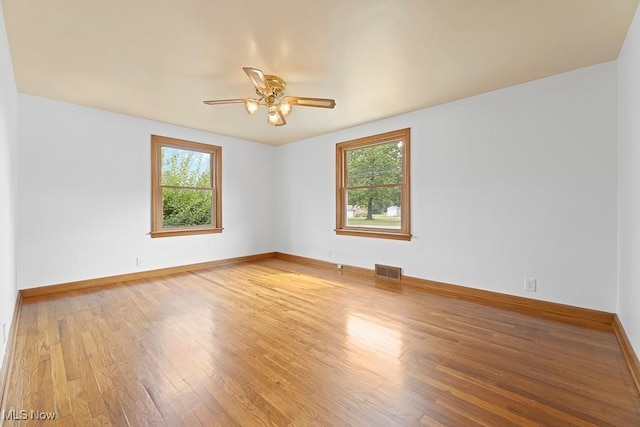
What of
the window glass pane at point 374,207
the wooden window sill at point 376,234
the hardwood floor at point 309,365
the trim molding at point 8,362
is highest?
the window glass pane at point 374,207

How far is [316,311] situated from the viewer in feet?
9.75

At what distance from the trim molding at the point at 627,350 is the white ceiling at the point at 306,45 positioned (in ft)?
7.68

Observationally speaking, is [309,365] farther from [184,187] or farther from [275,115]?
[184,187]

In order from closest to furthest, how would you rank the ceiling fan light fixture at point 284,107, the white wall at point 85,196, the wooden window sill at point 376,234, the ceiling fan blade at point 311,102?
the ceiling fan blade at point 311,102, the ceiling fan light fixture at point 284,107, the white wall at point 85,196, the wooden window sill at point 376,234

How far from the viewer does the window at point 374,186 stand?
13.5 ft

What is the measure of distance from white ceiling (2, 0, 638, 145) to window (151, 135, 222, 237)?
121cm

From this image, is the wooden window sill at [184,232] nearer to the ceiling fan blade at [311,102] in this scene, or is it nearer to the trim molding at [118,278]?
the trim molding at [118,278]

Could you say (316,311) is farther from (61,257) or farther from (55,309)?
(61,257)

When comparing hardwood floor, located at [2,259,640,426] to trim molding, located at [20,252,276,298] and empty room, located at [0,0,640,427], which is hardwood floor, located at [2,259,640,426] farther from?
trim molding, located at [20,252,276,298]

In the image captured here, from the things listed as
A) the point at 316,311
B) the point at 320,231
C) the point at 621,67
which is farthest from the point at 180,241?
the point at 621,67

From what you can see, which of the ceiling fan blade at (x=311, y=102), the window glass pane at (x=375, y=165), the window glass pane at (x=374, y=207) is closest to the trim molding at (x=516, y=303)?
the window glass pane at (x=374, y=207)

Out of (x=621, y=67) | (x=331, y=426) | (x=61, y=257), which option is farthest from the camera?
(x=61, y=257)

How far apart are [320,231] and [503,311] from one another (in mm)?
3099

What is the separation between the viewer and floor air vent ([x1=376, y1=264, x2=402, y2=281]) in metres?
4.09
